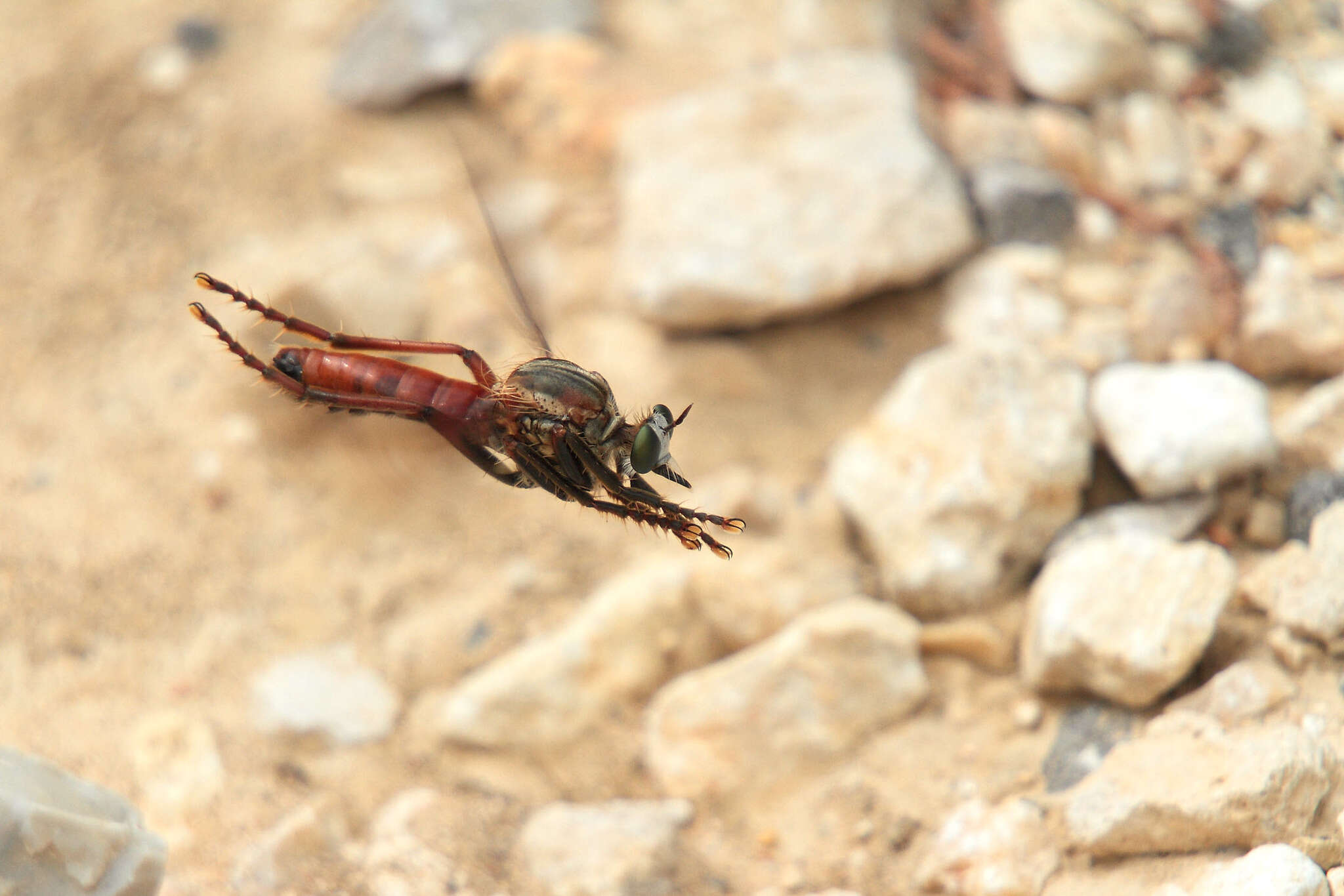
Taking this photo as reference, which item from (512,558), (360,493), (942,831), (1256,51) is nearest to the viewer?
(942,831)

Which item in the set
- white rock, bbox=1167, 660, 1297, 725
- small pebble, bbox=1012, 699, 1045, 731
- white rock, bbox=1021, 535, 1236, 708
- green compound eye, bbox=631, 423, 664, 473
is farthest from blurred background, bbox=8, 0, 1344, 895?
green compound eye, bbox=631, 423, 664, 473

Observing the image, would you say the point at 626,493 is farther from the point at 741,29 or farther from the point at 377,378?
the point at 741,29

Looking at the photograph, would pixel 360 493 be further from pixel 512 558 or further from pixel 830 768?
pixel 830 768

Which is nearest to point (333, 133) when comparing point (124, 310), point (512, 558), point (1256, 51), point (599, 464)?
point (124, 310)

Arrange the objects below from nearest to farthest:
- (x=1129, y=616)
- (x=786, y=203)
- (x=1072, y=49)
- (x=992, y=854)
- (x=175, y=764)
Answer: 1. (x=992, y=854)
2. (x=1129, y=616)
3. (x=175, y=764)
4. (x=786, y=203)
5. (x=1072, y=49)

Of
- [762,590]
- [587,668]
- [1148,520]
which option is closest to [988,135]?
[1148,520]

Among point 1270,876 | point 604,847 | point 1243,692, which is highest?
point 1243,692

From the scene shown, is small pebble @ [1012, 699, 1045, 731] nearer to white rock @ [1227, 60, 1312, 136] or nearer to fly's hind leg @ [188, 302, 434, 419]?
fly's hind leg @ [188, 302, 434, 419]
